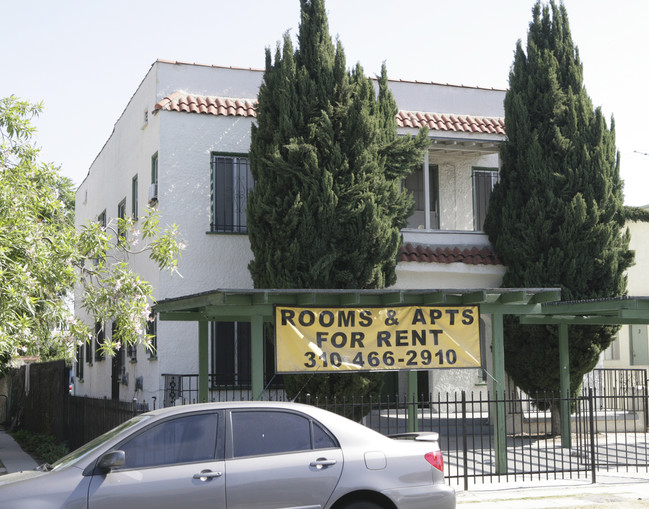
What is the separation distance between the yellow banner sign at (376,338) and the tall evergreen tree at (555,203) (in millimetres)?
4807

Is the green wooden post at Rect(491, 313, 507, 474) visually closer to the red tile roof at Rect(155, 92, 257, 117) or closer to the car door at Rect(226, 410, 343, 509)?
the car door at Rect(226, 410, 343, 509)

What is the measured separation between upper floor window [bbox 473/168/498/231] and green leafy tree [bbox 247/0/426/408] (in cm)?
412

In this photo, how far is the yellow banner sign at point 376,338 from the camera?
11.5 m

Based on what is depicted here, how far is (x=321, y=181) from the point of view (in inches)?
594

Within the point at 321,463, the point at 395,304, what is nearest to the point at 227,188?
the point at 395,304

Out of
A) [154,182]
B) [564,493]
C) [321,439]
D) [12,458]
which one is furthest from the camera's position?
[154,182]

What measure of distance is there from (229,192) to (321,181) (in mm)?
2938

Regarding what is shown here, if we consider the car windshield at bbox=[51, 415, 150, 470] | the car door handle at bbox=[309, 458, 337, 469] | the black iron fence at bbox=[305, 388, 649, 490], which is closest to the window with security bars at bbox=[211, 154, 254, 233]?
the black iron fence at bbox=[305, 388, 649, 490]

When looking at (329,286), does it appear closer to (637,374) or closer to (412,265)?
(412,265)

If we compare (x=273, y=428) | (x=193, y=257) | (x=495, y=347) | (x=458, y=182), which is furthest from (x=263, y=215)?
(x=273, y=428)

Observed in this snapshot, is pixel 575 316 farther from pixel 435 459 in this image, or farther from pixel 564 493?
pixel 435 459

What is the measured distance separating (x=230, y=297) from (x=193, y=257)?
5.81 m

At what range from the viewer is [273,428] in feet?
23.9

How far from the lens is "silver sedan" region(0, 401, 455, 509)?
6.60m
